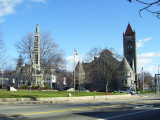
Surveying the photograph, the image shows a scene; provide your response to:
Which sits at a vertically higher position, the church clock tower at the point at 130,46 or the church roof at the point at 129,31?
the church roof at the point at 129,31

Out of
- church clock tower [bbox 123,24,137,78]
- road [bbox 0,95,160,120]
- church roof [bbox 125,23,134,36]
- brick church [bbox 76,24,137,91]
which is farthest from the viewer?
church roof [bbox 125,23,134,36]

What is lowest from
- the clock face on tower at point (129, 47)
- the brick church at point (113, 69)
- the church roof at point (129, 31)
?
the brick church at point (113, 69)

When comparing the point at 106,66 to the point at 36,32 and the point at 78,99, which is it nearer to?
the point at 36,32

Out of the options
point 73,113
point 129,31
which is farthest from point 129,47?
point 73,113

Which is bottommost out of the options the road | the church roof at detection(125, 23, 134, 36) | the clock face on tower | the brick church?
the road

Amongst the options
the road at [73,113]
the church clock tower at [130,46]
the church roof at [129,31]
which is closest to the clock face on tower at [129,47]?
the church clock tower at [130,46]

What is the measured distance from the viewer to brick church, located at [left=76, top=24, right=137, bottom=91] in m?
48.8

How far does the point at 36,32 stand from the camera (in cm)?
4753

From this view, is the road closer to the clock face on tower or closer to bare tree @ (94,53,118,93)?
bare tree @ (94,53,118,93)

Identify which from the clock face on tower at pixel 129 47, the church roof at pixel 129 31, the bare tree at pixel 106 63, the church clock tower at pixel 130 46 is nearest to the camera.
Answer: the bare tree at pixel 106 63

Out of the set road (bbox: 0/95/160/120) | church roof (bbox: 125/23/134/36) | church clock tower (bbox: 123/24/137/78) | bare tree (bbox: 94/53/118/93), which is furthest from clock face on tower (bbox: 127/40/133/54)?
road (bbox: 0/95/160/120)

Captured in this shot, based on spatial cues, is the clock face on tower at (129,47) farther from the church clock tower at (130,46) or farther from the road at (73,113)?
the road at (73,113)

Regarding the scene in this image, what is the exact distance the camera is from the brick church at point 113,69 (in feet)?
160

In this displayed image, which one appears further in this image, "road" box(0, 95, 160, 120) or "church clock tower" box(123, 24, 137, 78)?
"church clock tower" box(123, 24, 137, 78)
